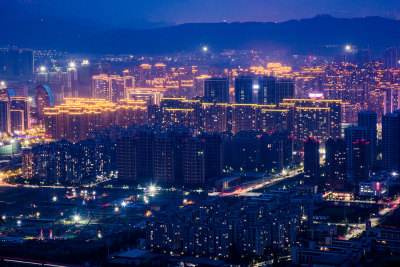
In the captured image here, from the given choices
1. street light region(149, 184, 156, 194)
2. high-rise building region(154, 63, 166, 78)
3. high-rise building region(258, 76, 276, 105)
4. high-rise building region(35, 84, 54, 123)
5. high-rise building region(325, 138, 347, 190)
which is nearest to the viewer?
street light region(149, 184, 156, 194)

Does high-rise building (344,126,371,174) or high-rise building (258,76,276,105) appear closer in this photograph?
high-rise building (344,126,371,174)

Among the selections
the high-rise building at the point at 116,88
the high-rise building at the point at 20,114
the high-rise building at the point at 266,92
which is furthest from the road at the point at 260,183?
the high-rise building at the point at 116,88

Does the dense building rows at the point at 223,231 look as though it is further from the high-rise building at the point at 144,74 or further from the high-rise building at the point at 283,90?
the high-rise building at the point at 144,74

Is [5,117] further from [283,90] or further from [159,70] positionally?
[159,70]

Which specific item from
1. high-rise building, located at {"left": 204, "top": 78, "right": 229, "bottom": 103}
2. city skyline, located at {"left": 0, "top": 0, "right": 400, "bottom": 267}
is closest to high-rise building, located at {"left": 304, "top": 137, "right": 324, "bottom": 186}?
city skyline, located at {"left": 0, "top": 0, "right": 400, "bottom": 267}

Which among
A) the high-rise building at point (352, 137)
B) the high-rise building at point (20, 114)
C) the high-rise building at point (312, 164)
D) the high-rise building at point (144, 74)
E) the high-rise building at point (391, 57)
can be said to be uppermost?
the high-rise building at point (391, 57)

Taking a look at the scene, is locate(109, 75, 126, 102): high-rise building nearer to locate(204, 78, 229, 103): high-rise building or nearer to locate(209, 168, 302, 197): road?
locate(204, 78, 229, 103): high-rise building
